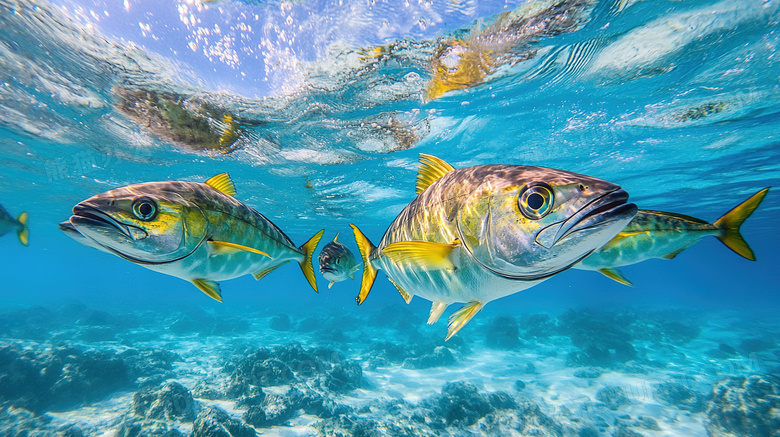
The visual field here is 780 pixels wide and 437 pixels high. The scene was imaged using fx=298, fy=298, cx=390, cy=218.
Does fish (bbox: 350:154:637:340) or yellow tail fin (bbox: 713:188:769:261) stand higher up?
yellow tail fin (bbox: 713:188:769:261)

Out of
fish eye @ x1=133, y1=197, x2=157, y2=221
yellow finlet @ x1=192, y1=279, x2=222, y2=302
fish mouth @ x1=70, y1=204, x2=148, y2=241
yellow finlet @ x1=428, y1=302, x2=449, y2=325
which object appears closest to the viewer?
fish mouth @ x1=70, y1=204, x2=148, y2=241

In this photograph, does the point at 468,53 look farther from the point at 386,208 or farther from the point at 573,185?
the point at 386,208

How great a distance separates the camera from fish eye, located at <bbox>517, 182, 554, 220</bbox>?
4.79 ft

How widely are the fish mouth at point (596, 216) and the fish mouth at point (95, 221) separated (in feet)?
8.50

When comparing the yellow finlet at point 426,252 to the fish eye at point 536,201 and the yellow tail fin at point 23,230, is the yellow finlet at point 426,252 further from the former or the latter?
the yellow tail fin at point 23,230

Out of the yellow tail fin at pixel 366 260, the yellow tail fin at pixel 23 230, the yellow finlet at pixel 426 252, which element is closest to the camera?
the yellow finlet at pixel 426 252

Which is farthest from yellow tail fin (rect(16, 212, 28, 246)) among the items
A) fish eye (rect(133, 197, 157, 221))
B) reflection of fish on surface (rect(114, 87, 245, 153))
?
fish eye (rect(133, 197, 157, 221))

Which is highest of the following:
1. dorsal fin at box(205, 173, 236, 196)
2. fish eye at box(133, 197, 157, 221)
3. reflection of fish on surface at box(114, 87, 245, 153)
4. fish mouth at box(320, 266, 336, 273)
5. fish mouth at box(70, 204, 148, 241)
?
reflection of fish on surface at box(114, 87, 245, 153)

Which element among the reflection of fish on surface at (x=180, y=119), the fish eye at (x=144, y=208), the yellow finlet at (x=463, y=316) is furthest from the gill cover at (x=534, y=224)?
the reflection of fish on surface at (x=180, y=119)

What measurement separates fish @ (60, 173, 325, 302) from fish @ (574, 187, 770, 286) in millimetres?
3716

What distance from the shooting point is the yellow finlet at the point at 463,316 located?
84.7 inches

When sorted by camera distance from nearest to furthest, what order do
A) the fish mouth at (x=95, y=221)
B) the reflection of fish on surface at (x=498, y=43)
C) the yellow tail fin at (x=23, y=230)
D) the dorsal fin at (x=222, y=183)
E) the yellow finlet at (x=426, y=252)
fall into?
the yellow finlet at (x=426, y=252), the fish mouth at (x=95, y=221), the dorsal fin at (x=222, y=183), the reflection of fish on surface at (x=498, y=43), the yellow tail fin at (x=23, y=230)

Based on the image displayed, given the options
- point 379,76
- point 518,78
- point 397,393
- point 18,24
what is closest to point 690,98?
point 518,78

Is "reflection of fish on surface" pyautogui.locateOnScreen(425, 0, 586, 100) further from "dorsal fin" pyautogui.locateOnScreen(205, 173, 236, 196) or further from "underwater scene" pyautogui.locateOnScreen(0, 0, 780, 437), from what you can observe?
"dorsal fin" pyautogui.locateOnScreen(205, 173, 236, 196)
